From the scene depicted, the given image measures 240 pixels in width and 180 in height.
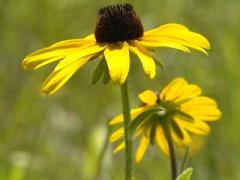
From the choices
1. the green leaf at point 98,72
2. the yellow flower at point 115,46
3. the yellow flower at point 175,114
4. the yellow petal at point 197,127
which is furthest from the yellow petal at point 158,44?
the yellow petal at point 197,127

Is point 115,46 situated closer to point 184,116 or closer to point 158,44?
point 158,44

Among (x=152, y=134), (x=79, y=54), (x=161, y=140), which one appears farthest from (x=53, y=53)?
(x=161, y=140)

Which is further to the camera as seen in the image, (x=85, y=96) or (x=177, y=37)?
(x=85, y=96)

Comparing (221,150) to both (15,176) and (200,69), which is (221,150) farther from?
(15,176)

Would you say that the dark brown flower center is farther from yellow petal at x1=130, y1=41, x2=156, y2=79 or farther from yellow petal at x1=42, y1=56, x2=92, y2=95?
yellow petal at x1=42, y1=56, x2=92, y2=95

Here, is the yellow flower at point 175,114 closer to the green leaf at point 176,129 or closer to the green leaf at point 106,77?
the green leaf at point 176,129
